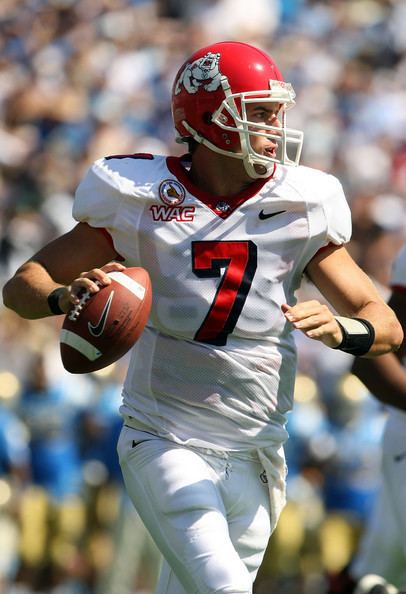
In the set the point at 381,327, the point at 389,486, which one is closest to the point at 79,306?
the point at 381,327

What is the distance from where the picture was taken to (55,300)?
12.8 ft

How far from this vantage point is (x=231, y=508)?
4.02 meters

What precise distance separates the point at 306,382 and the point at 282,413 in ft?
12.4

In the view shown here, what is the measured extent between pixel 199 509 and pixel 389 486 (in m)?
1.68

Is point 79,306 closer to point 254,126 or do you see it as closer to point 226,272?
point 226,272

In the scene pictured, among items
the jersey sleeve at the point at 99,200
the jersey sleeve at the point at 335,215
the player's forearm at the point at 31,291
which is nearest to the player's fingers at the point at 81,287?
the player's forearm at the point at 31,291

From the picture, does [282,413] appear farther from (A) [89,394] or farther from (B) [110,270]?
(A) [89,394]

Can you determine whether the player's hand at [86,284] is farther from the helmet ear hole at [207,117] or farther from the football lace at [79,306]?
the helmet ear hole at [207,117]

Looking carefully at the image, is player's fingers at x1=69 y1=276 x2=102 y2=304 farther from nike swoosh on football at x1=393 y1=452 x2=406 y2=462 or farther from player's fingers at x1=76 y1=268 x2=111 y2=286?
nike swoosh on football at x1=393 y1=452 x2=406 y2=462

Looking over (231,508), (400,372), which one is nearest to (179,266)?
(231,508)

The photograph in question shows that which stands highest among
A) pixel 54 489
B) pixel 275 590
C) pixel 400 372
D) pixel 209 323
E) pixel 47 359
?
pixel 209 323

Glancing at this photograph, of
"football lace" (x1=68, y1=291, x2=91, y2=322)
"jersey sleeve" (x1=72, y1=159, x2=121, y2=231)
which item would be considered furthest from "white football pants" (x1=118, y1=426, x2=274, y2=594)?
"jersey sleeve" (x1=72, y1=159, x2=121, y2=231)

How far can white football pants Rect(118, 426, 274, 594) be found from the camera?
3.74 meters

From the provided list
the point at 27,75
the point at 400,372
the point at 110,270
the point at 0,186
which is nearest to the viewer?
the point at 110,270
